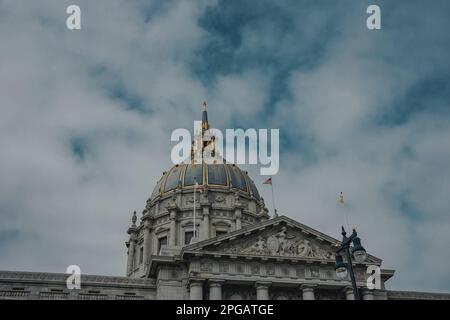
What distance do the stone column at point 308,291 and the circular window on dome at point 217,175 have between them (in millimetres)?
29526

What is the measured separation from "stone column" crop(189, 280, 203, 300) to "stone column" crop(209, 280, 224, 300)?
71cm

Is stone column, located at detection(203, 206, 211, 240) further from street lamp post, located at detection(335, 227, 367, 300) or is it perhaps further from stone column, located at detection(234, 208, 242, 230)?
street lamp post, located at detection(335, 227, 367, 300)

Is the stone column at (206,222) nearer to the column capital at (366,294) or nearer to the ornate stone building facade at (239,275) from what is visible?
the ornate stone building facade at (239,275)

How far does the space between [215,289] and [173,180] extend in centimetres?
3261

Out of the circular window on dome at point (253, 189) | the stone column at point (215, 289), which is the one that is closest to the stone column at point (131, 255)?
the circular window on dome at point (253, 189)

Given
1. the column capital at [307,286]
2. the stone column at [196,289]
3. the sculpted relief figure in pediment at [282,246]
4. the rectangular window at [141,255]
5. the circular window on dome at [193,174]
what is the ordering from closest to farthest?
the stone column at [196,289]
the column capital at [307,286]
the sculpted relief figure in pediment at [282,246]
the rectangular window at [141,255]
the circular window on dome at [193,174]

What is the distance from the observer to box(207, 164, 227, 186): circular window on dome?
64.9 meters

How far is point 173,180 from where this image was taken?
66125 millimetres

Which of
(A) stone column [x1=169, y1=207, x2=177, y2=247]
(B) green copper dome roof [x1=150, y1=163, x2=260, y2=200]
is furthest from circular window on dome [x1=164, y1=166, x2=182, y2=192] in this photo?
(A) stone column [x1=169, y1=207, x2=177, y2=247]

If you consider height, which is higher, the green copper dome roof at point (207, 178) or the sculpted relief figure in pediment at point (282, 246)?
the green copper dome roof at point (207, 178)

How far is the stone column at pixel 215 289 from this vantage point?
34500 mm
